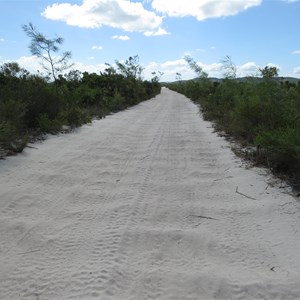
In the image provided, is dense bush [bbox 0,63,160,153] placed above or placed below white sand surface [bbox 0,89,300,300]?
above

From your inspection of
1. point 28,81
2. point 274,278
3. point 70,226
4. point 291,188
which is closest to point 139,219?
point 70,226

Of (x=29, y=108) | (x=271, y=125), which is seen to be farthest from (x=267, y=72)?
(x=29, y=108)

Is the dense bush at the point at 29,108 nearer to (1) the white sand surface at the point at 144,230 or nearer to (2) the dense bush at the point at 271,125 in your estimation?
(1) the white sand surface at the point at 144,230

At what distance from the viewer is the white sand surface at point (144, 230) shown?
9.23 feet

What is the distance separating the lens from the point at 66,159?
22.1ft

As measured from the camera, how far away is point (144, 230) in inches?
148

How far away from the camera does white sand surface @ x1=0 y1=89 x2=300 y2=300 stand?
9.23ft

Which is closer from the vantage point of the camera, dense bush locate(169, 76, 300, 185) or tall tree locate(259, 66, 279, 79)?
dense bush locate(169, 76, 300, 185)

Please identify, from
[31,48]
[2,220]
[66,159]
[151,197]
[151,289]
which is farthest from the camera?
[31,48]

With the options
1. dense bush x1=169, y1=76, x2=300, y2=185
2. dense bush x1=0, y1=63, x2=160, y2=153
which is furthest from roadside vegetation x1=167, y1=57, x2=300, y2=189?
dense bush x1=0, y1=63, x2=160, y2=153

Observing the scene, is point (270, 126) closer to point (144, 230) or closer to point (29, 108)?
point (144, 230)

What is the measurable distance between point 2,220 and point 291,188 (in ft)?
→ 11.9

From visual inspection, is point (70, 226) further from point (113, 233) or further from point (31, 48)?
point (31, 48)

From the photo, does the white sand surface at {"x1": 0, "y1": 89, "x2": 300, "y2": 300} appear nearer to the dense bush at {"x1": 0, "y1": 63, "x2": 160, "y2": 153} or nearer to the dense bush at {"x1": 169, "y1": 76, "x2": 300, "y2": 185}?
the dense bush at {"x1": 169, "y1": 76, "x2": 300, "y2": 185}
